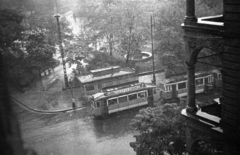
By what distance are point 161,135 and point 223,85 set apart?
4686 millimetres

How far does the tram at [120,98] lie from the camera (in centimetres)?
2211

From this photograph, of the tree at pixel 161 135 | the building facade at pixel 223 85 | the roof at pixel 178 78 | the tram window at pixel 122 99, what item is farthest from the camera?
the roof at pixel 178 78

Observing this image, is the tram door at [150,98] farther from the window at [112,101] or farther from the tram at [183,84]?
the window at [112,101]

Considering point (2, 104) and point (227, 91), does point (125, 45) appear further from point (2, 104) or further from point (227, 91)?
point (2, 104)

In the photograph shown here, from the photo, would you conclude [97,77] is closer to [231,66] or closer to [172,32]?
[172,32]

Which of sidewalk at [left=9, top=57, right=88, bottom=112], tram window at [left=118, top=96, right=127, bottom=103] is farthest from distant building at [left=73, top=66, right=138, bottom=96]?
tram window at [left=118, top=96, right=127, bottom=103]

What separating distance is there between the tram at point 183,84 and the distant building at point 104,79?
4180 millimetres

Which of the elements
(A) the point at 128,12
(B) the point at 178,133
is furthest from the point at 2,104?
(A) the point at 128,12

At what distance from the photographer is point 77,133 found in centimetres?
2027

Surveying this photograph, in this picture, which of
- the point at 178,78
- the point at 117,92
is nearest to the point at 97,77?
the point at 117,92

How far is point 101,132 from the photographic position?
2014cm

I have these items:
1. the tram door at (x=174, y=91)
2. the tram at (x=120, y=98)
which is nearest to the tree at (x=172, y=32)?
the tram door at (x=174, y=91)

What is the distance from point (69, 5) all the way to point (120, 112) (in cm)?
3024

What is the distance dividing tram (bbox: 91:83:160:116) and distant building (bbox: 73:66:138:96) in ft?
10.8
